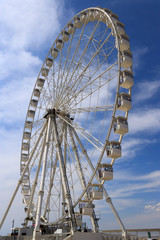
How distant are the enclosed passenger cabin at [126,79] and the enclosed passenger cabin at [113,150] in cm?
433

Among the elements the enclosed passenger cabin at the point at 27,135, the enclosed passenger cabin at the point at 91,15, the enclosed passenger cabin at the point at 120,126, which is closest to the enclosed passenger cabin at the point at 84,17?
the enclosed passenger cabin at the point at 91,15

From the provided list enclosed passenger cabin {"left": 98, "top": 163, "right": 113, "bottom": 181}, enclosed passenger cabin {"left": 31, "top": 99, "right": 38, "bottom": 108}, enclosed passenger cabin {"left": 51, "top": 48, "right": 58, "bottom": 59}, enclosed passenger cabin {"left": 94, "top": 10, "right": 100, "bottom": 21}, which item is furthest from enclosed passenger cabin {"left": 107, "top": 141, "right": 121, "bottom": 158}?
enclosed passenger cabin {"left": 31, "top": 99, "right": 38, "bottom": 108}

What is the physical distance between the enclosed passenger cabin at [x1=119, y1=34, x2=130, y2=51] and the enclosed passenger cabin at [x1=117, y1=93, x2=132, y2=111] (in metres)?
3.84

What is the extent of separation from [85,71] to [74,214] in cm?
1247

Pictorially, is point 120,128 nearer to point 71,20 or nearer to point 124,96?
point 124,96

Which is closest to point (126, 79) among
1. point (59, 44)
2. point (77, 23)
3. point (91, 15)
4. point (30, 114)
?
point (91, 15)

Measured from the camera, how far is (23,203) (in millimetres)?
30094

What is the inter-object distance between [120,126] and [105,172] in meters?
3.34

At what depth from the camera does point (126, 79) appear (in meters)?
18.2

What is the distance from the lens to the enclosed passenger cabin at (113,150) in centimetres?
1716

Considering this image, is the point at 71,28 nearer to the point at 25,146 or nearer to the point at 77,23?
the point at 77,23

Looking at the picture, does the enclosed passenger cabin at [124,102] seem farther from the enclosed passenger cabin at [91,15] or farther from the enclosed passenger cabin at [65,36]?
the enclosed passenger cabin at [65,36]

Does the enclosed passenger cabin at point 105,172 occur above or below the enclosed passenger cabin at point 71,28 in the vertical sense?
below

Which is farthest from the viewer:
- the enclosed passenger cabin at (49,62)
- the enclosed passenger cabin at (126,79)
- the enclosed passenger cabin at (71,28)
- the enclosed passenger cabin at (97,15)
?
the enclosed passenger cabin at (49,62)
